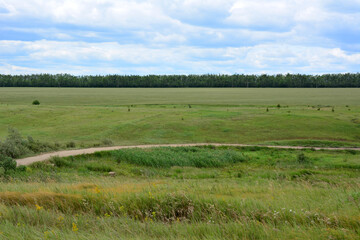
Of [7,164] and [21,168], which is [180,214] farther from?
[7,164]

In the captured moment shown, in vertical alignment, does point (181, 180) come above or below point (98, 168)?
above

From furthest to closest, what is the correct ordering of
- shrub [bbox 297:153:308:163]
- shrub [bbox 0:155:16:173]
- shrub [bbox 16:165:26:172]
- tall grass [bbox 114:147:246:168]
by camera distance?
shrub [bbox 297:153:308:163] → tall grass [bbox 114:147:246:168] → shrub [bbox 16:165:26:172] → shrub [bbox 0:155:16:173]

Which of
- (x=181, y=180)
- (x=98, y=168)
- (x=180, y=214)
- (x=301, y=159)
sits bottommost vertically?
(x=98, y=168)

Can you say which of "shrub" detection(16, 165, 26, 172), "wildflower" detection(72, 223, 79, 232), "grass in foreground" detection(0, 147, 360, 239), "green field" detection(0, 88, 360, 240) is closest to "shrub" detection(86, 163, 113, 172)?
"green field" detection(0, 88, 360, 240)

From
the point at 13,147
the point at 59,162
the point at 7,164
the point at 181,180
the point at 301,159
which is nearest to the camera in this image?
the point at 181,180

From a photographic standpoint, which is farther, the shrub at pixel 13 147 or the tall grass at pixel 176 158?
the tall grass at pixel 176 158

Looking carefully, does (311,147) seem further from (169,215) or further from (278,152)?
(169,215)

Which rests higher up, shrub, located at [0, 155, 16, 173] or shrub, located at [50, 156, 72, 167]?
shrub, located at [0, 155, 16, 173]

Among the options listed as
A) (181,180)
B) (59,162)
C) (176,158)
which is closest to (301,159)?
(176,158)

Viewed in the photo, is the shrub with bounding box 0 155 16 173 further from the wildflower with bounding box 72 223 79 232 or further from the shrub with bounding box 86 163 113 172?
the wildflower with bounding box 72 223 79 232

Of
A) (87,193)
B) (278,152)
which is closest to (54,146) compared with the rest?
(278,152)

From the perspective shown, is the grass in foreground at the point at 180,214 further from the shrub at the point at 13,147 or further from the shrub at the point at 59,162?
the shrub at the point at 13,147

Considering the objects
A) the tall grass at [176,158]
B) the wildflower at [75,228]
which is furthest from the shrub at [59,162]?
the wildflower at [75,228]

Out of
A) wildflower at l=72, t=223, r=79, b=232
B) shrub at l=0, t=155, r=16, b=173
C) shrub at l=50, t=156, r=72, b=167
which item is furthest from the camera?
shrub at l=50, t=156, r=72, b=167
